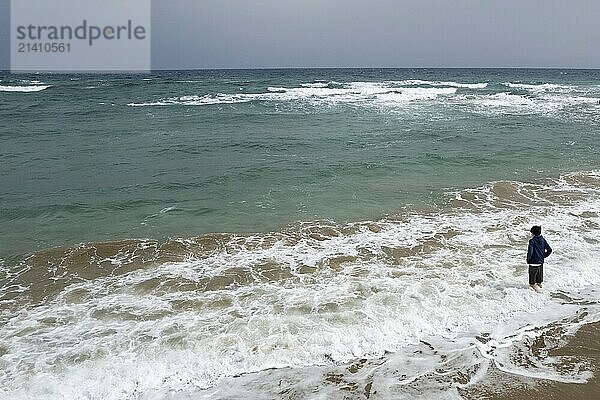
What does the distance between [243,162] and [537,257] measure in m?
10.6

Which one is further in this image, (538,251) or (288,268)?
(288,268)

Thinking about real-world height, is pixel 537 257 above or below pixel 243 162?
below

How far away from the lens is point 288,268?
26.6 ft

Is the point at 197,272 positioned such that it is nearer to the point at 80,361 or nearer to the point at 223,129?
the point at 80,361

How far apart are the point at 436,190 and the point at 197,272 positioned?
7.26 m

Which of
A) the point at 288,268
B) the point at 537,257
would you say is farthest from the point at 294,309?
the point at 537,257

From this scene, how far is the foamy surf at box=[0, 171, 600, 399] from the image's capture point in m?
5.34

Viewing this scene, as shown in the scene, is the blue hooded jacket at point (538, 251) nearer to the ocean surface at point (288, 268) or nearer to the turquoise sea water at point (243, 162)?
the ocean surface at point (288, 268)

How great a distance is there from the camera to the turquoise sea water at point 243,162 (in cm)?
1073

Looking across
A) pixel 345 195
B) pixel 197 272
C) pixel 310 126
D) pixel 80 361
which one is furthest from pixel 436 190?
pixel 310 126

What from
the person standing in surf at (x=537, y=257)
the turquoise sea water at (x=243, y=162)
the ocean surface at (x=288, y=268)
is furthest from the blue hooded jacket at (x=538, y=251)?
the turquoise sea water at (x=243, y=162)

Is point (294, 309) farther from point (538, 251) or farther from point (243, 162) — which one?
point (243, 162)

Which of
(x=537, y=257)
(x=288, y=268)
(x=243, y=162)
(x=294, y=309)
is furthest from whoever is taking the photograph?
(x=243, y=162)

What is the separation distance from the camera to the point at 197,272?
804 cm
